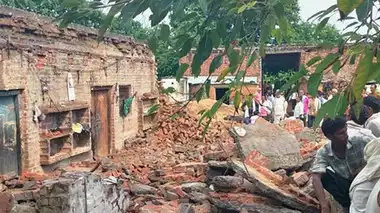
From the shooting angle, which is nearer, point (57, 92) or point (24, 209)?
point (24, 209)

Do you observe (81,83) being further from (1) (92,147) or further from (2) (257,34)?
(2) (257,34)

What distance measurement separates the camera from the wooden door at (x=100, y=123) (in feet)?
40.2

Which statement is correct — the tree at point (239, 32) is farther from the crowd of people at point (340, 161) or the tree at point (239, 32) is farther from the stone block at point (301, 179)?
the stone block at point (301, 179)

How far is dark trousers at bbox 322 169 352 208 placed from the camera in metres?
4.32

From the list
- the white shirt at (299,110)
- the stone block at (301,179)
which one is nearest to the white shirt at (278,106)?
the white shirt at (299,110)

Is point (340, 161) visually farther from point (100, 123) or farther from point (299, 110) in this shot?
point (299, 110)

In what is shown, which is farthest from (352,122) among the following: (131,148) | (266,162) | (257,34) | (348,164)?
(131,148)

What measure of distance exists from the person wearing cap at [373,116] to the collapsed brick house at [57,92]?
4.73 m

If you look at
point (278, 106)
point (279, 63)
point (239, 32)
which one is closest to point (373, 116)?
point (239, 32)

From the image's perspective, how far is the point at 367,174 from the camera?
292 cm

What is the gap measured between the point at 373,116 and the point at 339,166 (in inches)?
43.2

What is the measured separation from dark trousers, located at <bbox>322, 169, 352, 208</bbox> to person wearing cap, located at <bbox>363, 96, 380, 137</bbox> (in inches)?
26.8

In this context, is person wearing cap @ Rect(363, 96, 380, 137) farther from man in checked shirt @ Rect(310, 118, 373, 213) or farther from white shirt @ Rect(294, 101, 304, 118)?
white shirt @ Rect(294, 101, 304, 118)

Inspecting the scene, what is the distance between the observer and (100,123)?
12625 millimetres
